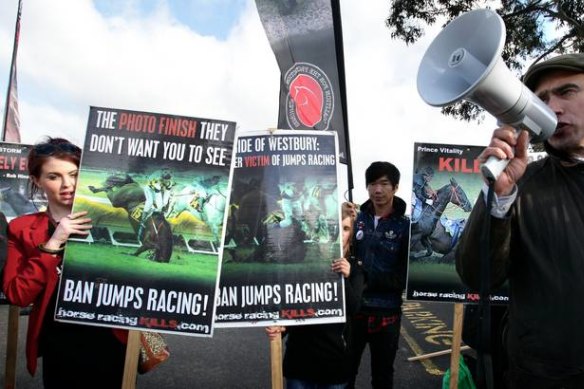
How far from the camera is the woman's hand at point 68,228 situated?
199cm

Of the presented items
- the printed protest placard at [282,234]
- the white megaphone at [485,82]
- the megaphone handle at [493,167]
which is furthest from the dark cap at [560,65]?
the printed protest placard at [282,234]

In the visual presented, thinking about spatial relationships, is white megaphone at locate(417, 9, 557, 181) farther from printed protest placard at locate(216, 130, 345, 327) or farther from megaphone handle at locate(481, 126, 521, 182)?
printed protest placard at locate(216, 130, 345, 327)

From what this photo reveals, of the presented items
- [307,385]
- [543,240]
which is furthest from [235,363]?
[543,240]

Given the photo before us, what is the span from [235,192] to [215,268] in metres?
0.49

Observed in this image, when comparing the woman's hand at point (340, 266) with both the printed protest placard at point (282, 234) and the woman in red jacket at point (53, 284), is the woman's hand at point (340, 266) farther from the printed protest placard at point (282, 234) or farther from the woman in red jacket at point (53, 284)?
the woman in red jacket at point (53, 284)

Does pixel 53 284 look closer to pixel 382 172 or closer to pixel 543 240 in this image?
pixel 543 240

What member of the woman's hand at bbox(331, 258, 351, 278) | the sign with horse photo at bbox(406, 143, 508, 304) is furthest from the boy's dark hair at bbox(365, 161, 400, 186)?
the woman's hand at bbox(331, 258, 351, 278)

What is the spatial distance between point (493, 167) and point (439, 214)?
2600 millimetres

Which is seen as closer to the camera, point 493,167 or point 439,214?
point 493,167

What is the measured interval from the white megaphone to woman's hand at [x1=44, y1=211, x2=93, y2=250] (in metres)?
1.55

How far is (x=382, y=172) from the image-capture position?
3590 millimetres

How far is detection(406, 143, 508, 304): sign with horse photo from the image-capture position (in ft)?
11.8

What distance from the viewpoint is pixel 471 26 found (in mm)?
1335

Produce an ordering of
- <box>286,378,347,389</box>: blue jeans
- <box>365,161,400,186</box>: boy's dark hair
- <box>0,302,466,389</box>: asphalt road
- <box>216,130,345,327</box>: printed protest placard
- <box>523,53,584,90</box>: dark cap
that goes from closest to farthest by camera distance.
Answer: <box>523,53,584,90</box>: dark cap < <box>216,130,345,327</box>: printed protest placard < <box>286,378,347,389</box>: blue jeans < <box>365,161,400,186</box>: boy's dark hair < <box>0,302,466,389</box>: asphalt road
